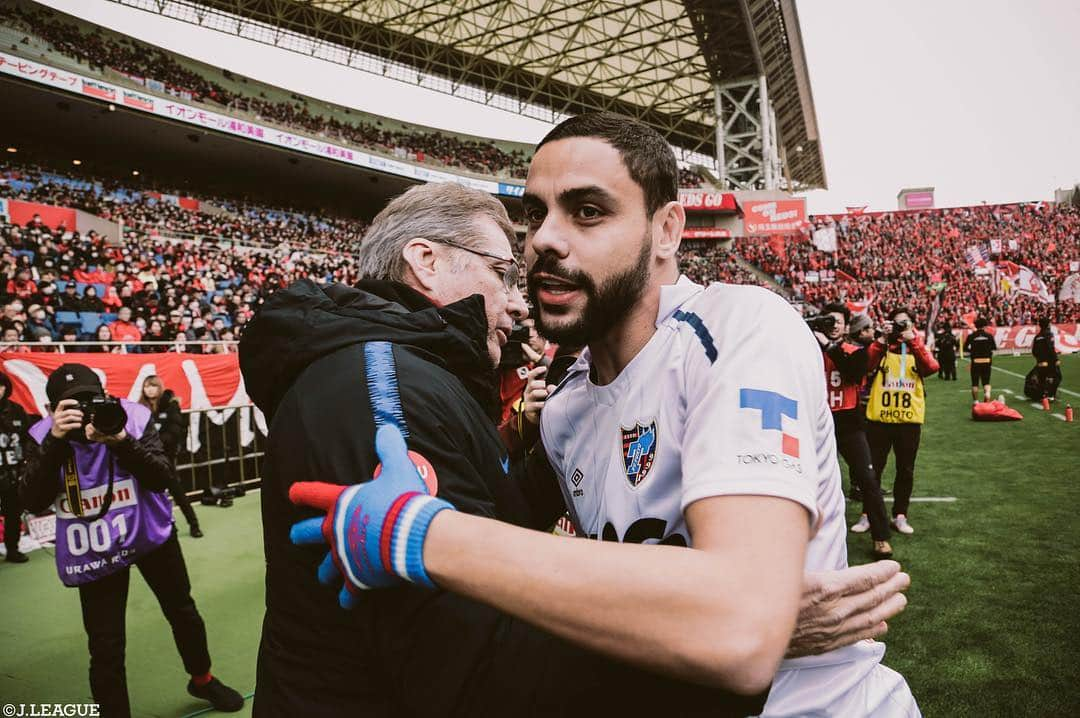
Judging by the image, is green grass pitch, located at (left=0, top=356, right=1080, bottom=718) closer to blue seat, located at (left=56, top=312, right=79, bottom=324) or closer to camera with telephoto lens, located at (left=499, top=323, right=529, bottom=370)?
camera with telephoto lens, located at (left=499, top=323, right=529, bottom=370)

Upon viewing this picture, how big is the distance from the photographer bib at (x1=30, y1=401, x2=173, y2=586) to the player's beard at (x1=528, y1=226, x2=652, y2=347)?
322 cm

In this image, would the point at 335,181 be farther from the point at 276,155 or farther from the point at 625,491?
the point at 625,491

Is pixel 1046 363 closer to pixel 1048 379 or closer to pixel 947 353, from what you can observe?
pixel 1048 379

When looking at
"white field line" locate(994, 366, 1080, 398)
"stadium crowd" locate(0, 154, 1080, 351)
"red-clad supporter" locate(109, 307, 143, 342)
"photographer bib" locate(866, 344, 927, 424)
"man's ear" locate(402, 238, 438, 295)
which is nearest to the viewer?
"man's ear" locate(402, 238, 438, 295)

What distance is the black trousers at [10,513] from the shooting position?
614 cm

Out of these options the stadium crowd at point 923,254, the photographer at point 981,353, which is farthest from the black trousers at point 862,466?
the stadium crowd at point 923,254

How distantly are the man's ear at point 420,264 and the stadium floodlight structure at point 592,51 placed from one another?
35117 millimetres

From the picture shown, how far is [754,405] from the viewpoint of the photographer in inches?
44.4

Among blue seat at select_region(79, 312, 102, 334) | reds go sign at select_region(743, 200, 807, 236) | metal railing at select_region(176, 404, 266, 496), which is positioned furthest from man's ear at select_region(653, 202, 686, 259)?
reds go sign at select_region(743, 200, 807, 236)

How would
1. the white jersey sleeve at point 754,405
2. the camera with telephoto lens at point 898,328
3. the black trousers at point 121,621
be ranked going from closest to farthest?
the white jersey sleeve at point 754,405 < the black trousers at point 121,621 < the camera with telephoto lens at point 898,328

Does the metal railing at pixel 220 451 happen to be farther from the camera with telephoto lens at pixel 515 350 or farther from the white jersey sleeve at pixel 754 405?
the white jersey sleeve at pixel 754 405

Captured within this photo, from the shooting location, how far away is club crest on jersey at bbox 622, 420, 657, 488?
1.50 metres

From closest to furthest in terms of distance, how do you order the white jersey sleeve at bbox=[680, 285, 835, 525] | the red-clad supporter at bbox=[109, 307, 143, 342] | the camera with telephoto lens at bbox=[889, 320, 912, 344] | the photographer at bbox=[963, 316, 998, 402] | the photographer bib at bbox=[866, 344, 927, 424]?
the white jersey sleeve at bbox=[680, 285, 835, 525]
the photographer bib at bbox=[866, 344, 927, 424]
the camera with telephoto lens at bbox=[889, 320, 912, 344]
the red-clad supporter at bbox=[109, 307, 143, 342]
the photographer at bbox=[963, 316, 998, 402]

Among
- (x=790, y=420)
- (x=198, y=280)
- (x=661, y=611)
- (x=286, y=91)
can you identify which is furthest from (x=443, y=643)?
(x=286, y=91)
